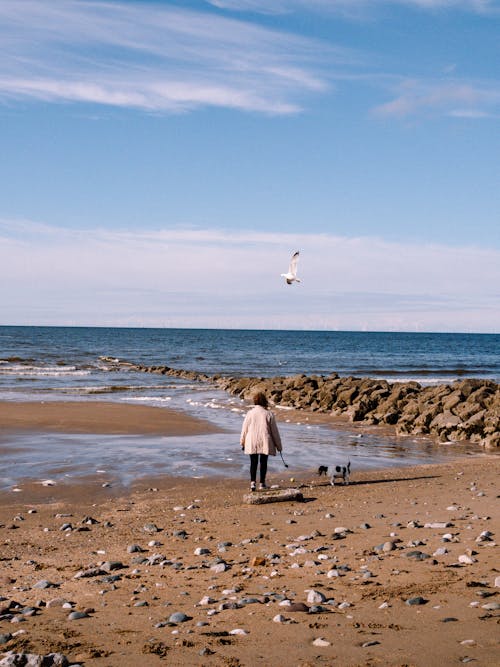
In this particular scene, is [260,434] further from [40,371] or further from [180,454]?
[40,371]

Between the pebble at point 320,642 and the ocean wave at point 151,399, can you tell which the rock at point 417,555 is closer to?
the pebble at point 320,642

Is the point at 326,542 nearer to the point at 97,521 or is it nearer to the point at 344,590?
the point at 344,590

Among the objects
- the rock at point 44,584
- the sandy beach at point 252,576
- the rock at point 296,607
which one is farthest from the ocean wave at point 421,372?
the rock at point 296,607

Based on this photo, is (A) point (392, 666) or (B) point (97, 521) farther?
(B) point (97, 521)

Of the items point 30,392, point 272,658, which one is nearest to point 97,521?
point 272,658

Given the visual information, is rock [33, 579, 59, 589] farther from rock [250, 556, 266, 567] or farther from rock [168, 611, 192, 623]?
rock [250, 556, 266, 567]

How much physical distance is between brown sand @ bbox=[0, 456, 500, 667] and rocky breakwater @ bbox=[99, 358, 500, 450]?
943 centimetres

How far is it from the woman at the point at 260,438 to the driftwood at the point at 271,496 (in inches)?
27.4

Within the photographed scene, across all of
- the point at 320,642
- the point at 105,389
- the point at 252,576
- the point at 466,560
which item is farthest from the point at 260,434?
the point at 105,389

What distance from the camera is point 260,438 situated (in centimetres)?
1311

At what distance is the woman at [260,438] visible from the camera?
42.9 feet

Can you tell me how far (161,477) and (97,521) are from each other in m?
3.99

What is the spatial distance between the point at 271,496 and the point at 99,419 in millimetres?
14590

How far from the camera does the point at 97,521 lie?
11156 millimetres
